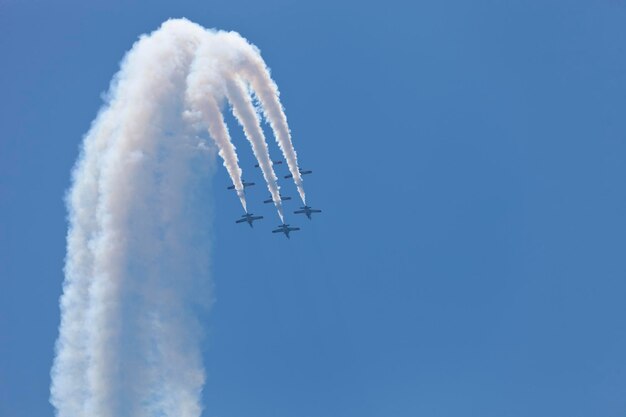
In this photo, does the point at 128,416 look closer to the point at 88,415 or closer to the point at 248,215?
the point at 88,415

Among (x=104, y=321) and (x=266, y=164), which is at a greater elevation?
(x=266, y=164)

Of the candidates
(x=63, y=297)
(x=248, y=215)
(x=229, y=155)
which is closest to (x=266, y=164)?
(x=229, y=155)

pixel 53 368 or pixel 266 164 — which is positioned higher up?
pixel 266 164

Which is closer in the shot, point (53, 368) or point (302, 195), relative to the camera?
point (53, 368)

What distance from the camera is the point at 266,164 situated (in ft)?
246

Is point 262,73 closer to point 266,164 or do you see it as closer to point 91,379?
point 266,164

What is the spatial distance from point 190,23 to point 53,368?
22776 millimetres

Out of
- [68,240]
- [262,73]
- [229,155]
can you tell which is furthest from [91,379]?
[262,73]

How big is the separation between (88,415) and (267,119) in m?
21.0

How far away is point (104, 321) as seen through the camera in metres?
73.1

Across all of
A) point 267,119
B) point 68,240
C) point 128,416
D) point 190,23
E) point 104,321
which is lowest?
point 128,416

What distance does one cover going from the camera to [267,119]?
242 ft

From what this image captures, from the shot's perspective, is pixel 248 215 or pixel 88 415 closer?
pixel 88 415

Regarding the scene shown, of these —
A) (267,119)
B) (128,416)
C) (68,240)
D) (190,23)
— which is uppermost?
(190,23)
